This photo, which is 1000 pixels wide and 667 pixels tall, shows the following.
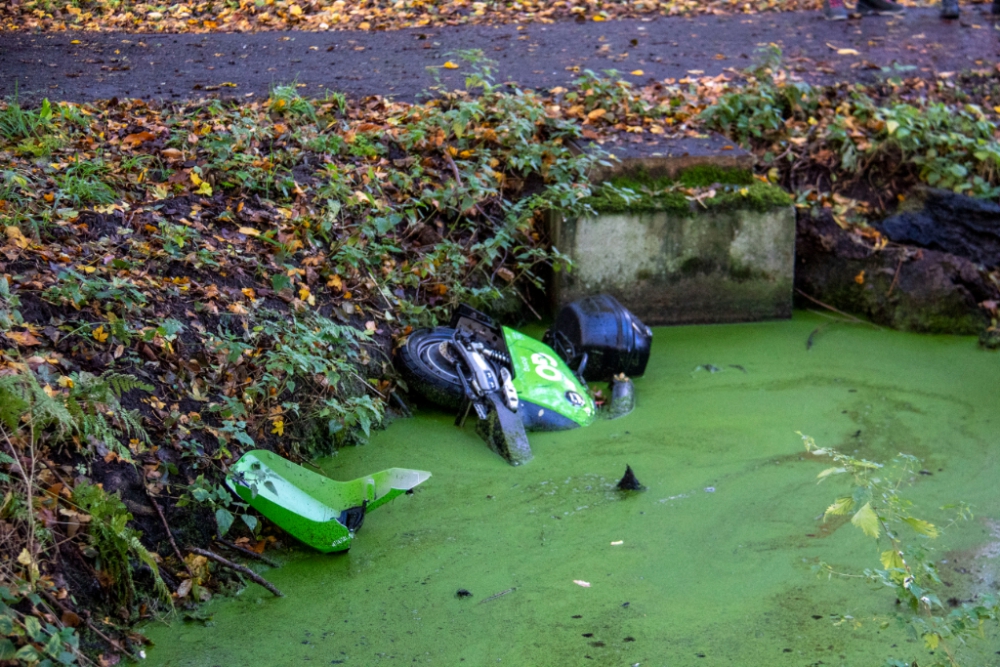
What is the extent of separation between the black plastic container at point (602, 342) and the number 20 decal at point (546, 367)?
0.65ft

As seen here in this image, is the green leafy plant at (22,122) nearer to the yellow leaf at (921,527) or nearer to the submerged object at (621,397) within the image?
the submerged object at (621,397)

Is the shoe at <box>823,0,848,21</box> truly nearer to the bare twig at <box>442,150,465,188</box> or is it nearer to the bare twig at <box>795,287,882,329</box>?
the bare twig at <box>795,287,882,329</box>

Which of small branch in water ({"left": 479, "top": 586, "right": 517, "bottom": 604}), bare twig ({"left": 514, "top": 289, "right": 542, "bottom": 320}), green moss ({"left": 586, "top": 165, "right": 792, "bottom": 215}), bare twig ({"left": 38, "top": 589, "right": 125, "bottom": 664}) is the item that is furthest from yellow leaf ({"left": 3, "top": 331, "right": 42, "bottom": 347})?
green moss ({"left": 586, "top": 165, "right": 792, "bottom": 215})

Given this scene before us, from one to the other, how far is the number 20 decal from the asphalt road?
243 centimetres

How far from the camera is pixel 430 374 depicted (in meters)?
4.55

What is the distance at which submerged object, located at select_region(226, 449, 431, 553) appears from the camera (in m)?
3.38

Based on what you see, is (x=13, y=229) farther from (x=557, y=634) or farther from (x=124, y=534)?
(x=557, y=634)

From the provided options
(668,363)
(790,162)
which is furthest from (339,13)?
(668,363)

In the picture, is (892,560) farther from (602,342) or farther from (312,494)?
(602,342)

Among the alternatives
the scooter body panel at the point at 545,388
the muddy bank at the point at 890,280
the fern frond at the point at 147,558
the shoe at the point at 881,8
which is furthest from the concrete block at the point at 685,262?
the shoe at the point at 881,8

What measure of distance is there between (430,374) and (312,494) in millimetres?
1088

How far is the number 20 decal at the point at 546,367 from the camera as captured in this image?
4653 millimetres

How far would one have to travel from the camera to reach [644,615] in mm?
3074

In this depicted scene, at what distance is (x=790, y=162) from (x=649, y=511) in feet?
11.1
